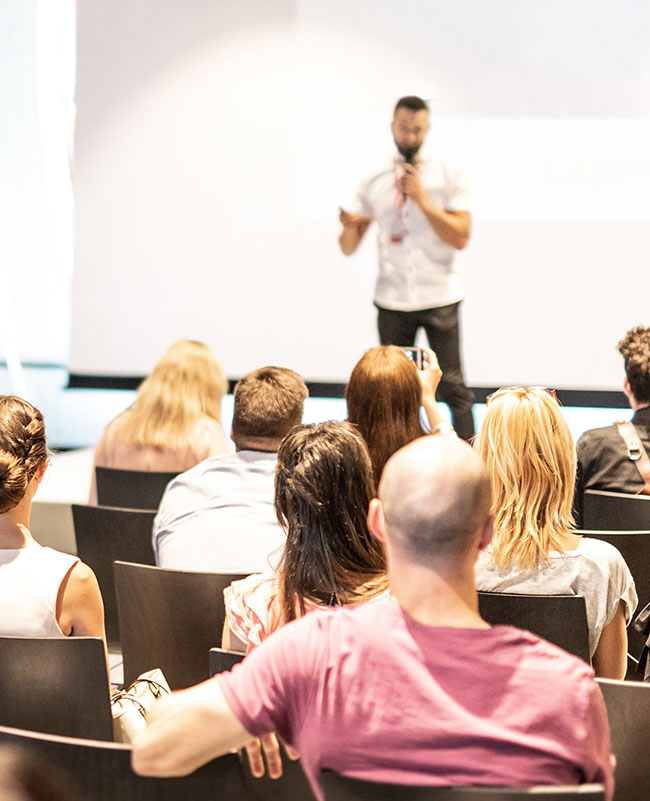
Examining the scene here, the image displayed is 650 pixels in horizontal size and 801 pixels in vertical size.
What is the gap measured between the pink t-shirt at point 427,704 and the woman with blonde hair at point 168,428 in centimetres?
250

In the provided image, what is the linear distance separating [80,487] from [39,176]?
2518mm

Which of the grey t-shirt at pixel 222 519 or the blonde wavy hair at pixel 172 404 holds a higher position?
the blonde wavy hair at pixel 172 404

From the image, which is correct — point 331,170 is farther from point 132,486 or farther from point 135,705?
point 135,705

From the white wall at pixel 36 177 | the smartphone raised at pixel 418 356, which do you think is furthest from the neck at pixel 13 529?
the white wall at pixel 36 177

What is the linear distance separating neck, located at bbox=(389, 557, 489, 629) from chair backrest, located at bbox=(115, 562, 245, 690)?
0.91 metres

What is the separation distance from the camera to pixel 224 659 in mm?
1598

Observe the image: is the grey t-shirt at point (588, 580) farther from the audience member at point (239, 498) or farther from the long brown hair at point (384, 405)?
the long brown hair at point (384, 405)

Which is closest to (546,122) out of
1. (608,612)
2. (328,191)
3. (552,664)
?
(328,191)

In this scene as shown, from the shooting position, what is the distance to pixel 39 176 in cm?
719

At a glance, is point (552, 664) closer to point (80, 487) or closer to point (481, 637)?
point (481, 637)

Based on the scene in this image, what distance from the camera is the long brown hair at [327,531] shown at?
1752 millimetres

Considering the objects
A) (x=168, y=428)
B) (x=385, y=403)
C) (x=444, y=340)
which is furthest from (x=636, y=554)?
(x=444, y=340)

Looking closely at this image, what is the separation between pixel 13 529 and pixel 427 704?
1.13 meters

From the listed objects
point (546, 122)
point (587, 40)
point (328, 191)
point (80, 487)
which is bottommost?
point (80, 487)
